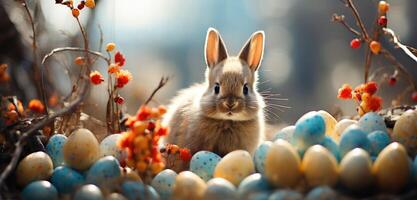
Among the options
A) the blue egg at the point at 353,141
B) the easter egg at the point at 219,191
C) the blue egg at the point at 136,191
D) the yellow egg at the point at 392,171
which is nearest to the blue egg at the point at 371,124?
the blue egg at the point at 353,141

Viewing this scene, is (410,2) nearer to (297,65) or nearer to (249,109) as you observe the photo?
(297,65)

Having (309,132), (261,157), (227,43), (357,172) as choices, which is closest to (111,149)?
(261,157)

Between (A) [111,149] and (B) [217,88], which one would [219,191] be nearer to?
(A) [111,149]

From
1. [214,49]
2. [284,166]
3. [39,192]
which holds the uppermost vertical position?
[214,49]

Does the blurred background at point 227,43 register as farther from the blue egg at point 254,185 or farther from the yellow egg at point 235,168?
the blue egg at point 254,185

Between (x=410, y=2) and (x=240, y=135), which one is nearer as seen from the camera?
(x=240, y=135)

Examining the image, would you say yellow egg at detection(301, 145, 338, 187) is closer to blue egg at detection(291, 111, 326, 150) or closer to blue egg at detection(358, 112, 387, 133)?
blue egg at detection(291, 111, 326, 150)

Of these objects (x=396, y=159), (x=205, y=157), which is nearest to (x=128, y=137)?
(x=205, y=157)
